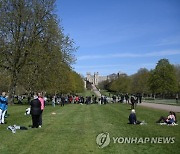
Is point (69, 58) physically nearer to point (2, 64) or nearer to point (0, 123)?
point (2, 64)

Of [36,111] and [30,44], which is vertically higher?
[30,44]

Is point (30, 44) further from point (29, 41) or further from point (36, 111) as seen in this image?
point (36, 111)

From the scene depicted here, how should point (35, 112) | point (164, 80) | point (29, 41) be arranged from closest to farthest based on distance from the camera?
point (35, 112) → point (29, 41) → point (164, 80)

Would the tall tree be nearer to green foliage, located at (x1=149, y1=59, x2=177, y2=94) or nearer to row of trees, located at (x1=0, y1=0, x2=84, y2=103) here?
row of trees, located at (x1=0, y1=0, x2=84, y2=103)

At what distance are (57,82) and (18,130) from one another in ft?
114

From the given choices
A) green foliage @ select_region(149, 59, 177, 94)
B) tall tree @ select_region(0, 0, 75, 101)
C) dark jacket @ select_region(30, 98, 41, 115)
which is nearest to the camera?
dark jacket @ select_region(30, 98, 41, 115)

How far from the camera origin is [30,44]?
51.6 metres

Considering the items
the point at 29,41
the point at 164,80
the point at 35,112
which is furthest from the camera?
the point at 164,80

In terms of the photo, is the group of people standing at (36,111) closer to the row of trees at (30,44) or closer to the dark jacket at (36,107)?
the dark jacket at (36,107)

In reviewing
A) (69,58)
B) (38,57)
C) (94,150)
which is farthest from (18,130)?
(69,58)

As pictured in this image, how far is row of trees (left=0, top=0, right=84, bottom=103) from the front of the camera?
165 ft

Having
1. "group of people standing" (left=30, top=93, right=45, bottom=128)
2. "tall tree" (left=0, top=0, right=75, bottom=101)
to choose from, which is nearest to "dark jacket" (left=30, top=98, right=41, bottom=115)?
"group of people standing" (left=30, top=93, right=45, bottom=128)

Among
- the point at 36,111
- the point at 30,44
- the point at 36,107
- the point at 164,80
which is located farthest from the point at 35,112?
the point at 164,80

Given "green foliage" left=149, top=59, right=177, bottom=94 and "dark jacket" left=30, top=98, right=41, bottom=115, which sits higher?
"green foliage" left=149, top=59, right=177, bottom=94
